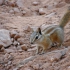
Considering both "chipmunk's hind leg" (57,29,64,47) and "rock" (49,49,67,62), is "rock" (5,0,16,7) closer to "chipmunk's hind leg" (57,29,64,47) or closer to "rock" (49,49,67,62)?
"chipmunk's hind leg" (57,29,64,47)

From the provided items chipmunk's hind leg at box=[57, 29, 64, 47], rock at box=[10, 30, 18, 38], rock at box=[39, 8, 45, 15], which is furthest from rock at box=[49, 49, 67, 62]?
rock at box=[39, 8, 45, 15]

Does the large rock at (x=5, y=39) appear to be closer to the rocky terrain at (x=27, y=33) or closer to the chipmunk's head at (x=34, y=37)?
the rocky terrain at (x=27, y=33)

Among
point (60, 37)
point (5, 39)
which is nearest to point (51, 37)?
point (60, 37)

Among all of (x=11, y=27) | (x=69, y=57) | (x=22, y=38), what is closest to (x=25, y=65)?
(x=69, y=57)

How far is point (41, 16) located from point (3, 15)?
3.99 ft

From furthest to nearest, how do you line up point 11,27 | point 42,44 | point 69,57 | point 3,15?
point 3,15 < point 11,27 < point 42,44 < point 69,57

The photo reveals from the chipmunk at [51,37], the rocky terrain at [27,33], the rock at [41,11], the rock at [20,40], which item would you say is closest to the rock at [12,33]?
the rocky terrain at [27,33]

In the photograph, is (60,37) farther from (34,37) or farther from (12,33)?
(12,33)

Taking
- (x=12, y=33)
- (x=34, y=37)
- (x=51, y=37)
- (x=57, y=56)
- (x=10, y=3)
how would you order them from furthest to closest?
(x=10, y=3) < (x=12, y=33) < (x=51, y=37) < (x=34, y=37) < (x=57, y=56)

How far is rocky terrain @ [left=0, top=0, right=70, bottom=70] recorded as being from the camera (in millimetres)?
4320

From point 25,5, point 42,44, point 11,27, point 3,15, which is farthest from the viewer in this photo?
point 25,5

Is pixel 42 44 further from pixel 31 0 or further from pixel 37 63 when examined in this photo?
pixel 31 0

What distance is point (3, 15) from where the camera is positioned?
25.0ft

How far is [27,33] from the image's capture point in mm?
6438
